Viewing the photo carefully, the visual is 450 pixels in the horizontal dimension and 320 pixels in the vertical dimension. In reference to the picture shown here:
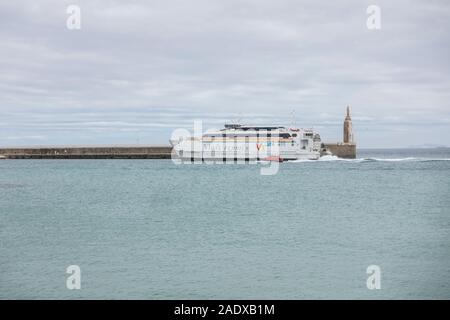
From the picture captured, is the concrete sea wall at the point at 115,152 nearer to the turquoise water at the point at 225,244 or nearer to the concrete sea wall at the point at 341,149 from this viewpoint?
the concrete sea wall at the point at 341,149

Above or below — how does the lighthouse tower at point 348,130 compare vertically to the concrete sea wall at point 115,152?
above

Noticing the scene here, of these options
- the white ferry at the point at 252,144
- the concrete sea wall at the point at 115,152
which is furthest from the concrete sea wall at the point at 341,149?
the white ferry at the point at 252,144

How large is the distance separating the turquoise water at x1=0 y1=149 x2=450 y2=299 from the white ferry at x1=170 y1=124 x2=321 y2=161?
154ft

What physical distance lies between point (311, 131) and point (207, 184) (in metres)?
42.0

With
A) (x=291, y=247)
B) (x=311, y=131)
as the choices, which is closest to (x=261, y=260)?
(x=291, y=247)

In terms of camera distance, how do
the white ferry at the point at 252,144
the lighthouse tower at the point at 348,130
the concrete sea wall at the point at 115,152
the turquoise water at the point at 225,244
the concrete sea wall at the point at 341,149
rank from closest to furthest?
the turquoise water at the point at 225,244, the white ferry at the point at 252,144, the lighthouse tower at the point at 348,130, the concrete sea wall at the point at 341,149, the concrete sea wall at the point at 115,152

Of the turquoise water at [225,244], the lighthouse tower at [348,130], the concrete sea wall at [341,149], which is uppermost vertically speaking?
the lighthouse tower at [348,130]

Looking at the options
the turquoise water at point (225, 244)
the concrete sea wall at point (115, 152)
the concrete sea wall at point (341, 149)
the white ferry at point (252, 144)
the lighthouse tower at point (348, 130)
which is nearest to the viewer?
the turquoise water at point (225, 244)

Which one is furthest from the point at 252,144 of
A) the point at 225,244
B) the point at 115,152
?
the point at 225,244

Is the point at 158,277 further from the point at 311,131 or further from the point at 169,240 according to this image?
the point at 311,131

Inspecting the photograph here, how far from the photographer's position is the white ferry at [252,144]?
299 ft

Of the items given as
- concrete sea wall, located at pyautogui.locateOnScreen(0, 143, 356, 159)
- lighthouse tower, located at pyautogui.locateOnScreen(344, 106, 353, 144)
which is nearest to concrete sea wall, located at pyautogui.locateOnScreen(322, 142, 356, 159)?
concrete sea wall, located at pyautogui.locateOnScreen(0, 143, 356, 159)

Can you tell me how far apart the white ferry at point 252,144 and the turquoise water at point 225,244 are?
154 ft

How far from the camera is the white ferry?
9119 centimetres
